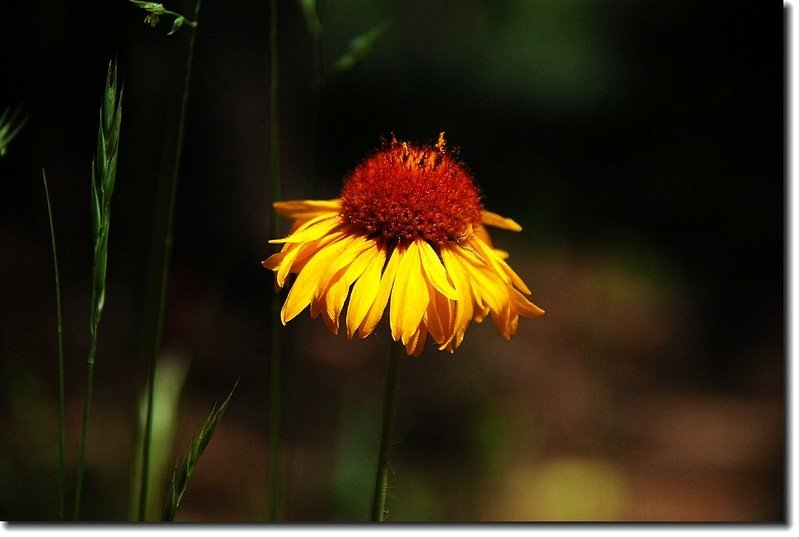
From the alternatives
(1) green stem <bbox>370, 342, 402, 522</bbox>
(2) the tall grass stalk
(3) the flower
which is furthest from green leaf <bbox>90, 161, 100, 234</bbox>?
(1) green stem <bbox>370, 342, 402, 522</bbox>

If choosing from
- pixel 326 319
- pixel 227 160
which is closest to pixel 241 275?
pixel 227 160

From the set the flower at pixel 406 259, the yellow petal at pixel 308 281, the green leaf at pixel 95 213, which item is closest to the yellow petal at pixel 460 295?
the flower at pixel 406 259

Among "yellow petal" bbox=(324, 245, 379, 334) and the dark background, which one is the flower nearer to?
"yellow petal" bbox=(324, 245, 379, 334)

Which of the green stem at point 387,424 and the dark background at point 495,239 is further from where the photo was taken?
the dark background at point 495,239

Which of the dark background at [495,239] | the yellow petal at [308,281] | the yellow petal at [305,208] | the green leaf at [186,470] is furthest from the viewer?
the dark background at [495,239]

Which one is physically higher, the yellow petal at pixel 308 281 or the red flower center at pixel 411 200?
the red flower center at pixel 411 200

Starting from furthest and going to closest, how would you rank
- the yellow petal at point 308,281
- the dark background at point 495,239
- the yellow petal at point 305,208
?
1. the dark background at point 495,239
2. the yellow petal at point 305,208
3. the yellow petal at point 308,281

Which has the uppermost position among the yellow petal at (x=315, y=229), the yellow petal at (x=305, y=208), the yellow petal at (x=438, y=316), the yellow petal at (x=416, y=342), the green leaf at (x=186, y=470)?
the yellow petal at (x=305, y=208)

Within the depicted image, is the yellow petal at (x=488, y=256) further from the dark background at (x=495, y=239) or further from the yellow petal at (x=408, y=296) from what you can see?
the dark background at (x=495, y=239)
